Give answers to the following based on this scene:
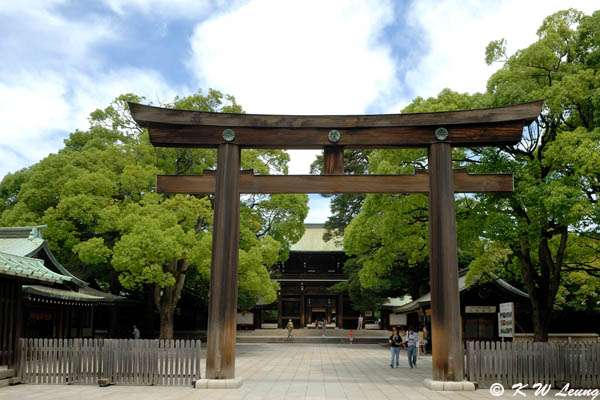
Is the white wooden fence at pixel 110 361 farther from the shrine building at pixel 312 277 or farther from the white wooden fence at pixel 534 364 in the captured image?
the shrine building at pixel 312 277

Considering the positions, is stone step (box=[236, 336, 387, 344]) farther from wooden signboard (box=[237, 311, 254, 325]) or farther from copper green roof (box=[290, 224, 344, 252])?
copper green roof (box=[290, 224, 344, 252])

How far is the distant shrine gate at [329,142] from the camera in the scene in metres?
13.1

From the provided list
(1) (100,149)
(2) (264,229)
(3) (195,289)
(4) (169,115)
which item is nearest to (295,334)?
(3) (195,289)

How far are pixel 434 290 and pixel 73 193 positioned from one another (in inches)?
786

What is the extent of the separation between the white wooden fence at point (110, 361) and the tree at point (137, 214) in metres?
9.61

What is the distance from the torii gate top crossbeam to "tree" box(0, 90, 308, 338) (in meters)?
10.9

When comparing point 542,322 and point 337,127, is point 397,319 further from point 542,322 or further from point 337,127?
point 337,127

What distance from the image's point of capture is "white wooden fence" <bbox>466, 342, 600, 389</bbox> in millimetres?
12883

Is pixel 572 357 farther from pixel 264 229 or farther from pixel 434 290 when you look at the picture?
pixel 264 229

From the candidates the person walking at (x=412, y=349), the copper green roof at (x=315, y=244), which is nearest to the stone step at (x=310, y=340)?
the copper green roof at (x=315, y=244)

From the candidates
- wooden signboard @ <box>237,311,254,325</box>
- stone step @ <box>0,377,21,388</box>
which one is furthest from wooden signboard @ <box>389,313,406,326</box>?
stone step @ <box>0,377,21,388</box>

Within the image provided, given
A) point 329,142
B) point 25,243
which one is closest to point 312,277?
point 25,243

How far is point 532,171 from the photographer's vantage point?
1700cm

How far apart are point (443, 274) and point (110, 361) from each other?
29.0 ft
